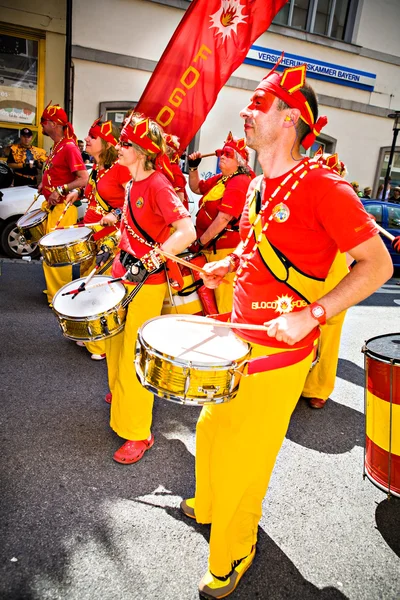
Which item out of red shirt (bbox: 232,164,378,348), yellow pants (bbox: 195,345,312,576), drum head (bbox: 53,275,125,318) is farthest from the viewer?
drum head (bbox: 53,275,125,318)

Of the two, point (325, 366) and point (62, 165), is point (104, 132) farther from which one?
point (325, 366)

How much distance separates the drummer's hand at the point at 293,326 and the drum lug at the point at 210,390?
0.30 meters

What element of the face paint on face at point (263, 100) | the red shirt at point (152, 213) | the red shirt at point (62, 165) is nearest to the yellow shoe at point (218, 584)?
the red shirt at point (152, 213)

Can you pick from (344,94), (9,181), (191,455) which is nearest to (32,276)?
(9,181)

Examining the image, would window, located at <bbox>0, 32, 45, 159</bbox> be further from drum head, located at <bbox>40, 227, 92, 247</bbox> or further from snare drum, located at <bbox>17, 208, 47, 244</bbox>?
drum head, located at <bbox>40, 227, 92, 247</bbox>

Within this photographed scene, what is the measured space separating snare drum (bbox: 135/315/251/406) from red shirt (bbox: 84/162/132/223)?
2336 millimetres

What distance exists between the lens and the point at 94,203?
4488 mm

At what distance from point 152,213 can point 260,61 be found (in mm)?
13294

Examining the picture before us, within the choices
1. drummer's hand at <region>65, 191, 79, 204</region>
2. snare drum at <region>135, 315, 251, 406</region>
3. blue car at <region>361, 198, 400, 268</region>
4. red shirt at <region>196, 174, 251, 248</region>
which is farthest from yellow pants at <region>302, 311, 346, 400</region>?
blue car at <region>361, 198, 400, 268</region>

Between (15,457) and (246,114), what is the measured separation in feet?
8.09

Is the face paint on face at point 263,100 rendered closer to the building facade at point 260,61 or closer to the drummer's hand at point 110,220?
the drummer's hand at point 110,220

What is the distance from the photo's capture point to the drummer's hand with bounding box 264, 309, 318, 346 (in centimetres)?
166

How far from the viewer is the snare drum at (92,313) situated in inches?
104

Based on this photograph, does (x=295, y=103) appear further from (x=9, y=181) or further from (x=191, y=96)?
(x=9, y=181)
